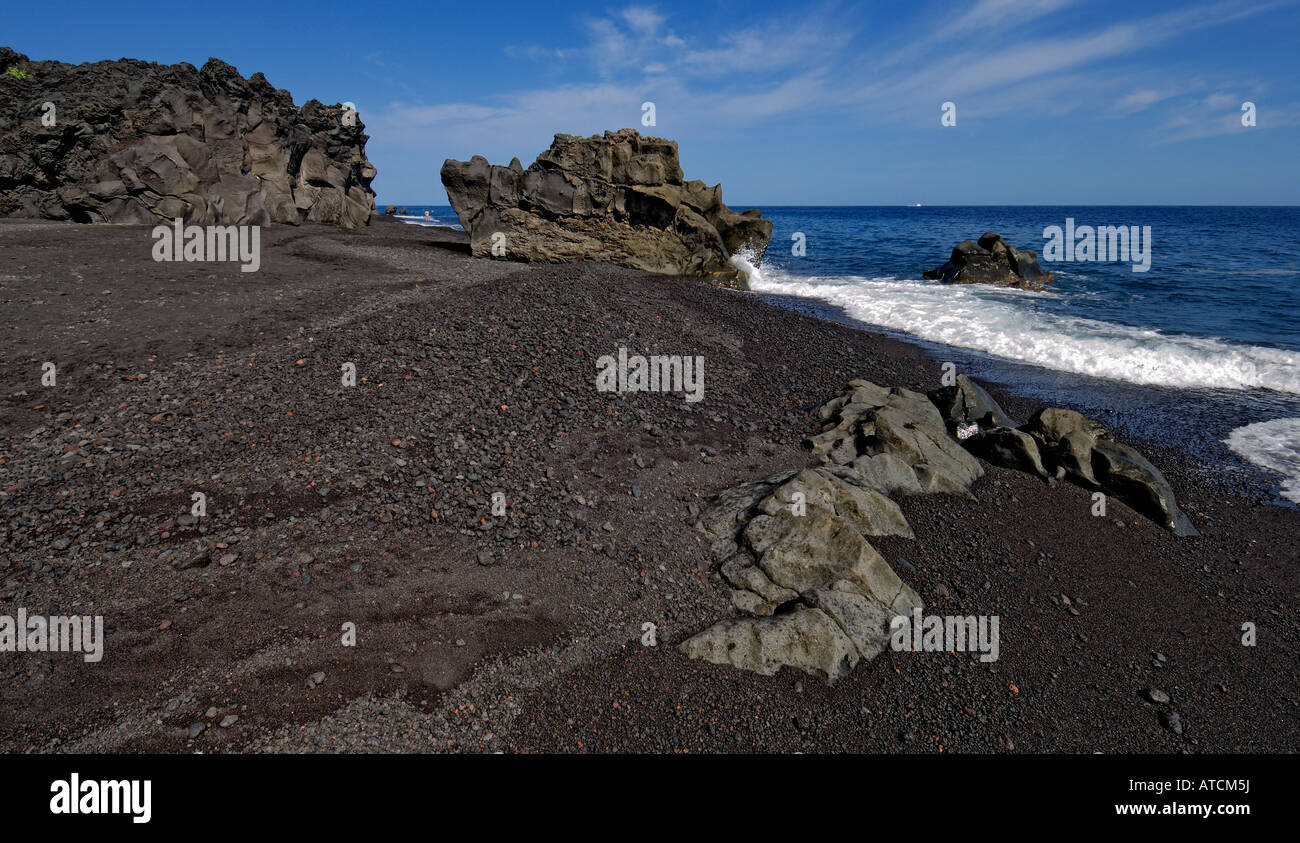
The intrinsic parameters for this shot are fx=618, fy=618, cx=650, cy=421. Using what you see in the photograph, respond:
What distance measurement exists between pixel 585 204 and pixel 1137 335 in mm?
22108

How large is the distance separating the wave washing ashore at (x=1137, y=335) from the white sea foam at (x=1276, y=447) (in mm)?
35

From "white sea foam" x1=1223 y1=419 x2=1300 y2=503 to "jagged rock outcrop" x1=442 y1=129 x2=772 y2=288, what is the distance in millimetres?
20521

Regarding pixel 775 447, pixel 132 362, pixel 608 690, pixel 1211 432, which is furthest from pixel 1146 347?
pixel 132 362

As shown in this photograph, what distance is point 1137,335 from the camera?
878 inches

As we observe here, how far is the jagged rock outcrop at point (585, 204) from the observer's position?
27.4 metres

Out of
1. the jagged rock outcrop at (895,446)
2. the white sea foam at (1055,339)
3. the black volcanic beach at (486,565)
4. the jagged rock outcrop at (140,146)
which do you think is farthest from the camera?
the jagged rock outcrop at (140,146)

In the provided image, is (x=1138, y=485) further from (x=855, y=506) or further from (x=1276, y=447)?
(x=1276, y=447)

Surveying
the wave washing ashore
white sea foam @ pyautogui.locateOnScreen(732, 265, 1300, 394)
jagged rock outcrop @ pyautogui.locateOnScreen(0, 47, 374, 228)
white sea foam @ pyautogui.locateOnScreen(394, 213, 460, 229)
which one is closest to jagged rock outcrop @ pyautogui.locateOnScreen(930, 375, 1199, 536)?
the wave washing ashore

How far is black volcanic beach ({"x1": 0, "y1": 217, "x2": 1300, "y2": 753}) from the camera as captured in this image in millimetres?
6164

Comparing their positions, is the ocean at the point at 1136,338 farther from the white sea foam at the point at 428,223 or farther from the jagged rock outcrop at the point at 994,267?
the white sea foam at the point at 428,223

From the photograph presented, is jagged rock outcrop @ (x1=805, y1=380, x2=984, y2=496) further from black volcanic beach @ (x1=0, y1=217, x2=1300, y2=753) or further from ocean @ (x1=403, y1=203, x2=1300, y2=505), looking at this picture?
ocean @ (x1=403, y1=203, x2=1300, y2=505)

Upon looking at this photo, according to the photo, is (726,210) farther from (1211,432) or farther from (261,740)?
(261,740)

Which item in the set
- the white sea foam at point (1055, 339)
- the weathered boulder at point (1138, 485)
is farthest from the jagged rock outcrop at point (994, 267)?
the weathered boulder at point (1138, 485)
